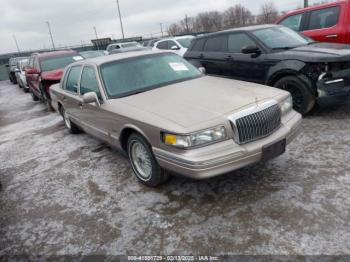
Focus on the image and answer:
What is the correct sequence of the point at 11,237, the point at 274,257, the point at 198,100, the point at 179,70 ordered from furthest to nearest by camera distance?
the point at 179,70, the point at 198,100, the point at 11,237, the point at 274,257

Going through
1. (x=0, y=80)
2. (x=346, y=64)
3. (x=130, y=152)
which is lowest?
(x=0, y=80)

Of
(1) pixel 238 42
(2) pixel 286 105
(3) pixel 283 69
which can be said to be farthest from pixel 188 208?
(1) pixel 238 42

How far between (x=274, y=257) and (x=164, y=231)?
103 cm

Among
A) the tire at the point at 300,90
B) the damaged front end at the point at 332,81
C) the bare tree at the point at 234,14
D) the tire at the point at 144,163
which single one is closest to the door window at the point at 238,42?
the tire at the point at 300,90

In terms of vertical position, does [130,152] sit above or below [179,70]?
below

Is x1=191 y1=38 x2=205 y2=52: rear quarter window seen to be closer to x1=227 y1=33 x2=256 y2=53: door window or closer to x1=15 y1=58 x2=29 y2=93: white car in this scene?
x1=227 y1=33 x2=256 y2=53: door window

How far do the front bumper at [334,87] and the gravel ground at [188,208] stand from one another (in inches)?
18.4

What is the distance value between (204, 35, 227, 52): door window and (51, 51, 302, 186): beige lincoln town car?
7.21 ft

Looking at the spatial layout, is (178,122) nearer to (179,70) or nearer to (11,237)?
(179,70)

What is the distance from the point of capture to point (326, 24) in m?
6.78

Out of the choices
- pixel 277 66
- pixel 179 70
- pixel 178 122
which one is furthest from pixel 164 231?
pixel 277 66

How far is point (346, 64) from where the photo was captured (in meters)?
4.84

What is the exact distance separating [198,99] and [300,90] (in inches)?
101

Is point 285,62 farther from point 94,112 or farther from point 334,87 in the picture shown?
point 94,112
